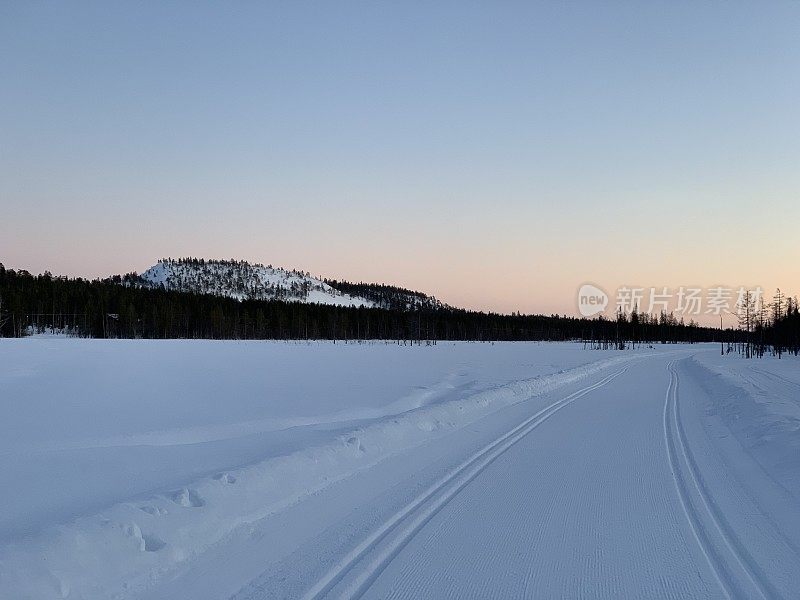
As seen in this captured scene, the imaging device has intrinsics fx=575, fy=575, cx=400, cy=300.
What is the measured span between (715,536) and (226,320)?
387ft

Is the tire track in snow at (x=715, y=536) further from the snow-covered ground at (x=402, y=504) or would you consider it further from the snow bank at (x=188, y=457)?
the snow bank at (x=188, y=457)

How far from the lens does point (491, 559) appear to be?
475 centimetres

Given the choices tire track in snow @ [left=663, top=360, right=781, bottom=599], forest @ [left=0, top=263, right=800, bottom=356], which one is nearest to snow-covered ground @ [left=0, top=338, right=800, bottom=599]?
tire track in snow @ [left=663, top=360, right=781, bottom=599]

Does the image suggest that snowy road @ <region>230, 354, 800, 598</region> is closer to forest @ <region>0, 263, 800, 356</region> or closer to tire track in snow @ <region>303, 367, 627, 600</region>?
tire track in snow @ <region>303, 367, 627, 600</region>

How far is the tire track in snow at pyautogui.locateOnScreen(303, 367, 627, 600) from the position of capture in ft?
13.8

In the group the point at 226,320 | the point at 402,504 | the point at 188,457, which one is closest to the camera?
the point at 402,504

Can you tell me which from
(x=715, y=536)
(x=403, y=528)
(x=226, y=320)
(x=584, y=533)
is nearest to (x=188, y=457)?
(x=403, y=528)

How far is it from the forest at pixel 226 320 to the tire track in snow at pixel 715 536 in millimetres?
76576

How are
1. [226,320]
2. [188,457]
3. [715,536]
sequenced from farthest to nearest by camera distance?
[226,320], [188,457], [715,536]

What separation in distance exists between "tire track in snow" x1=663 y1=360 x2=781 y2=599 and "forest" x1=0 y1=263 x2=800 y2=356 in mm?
76576

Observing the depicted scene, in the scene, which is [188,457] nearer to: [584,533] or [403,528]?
[403,528]

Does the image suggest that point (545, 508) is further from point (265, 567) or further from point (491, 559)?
point (265, 567)

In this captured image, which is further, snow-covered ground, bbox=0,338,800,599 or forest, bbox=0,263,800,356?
forest, bbox=0,263,800,356

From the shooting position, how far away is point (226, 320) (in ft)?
383
